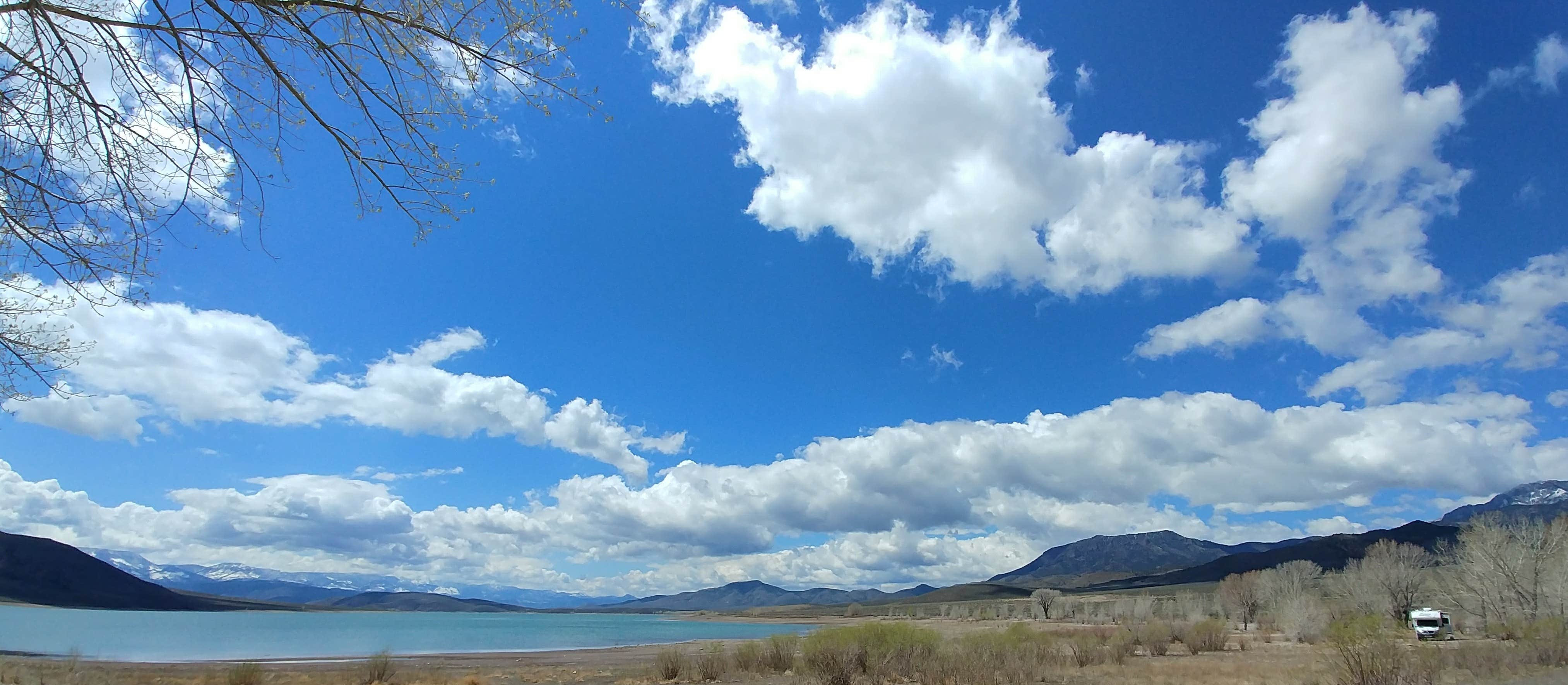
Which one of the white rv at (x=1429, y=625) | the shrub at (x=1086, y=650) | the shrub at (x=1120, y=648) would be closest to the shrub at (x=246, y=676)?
the shrub at (x=1086, y=650)

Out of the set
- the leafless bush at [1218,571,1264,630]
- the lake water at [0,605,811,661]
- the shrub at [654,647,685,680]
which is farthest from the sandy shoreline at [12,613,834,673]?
the leafless bush at [1218,571,1264,630]

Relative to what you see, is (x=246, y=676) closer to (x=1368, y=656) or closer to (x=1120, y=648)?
(x=1368, y=656)

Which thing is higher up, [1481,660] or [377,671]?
[377,671]

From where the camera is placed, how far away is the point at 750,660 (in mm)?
26000

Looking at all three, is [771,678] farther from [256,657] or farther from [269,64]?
[256,657]

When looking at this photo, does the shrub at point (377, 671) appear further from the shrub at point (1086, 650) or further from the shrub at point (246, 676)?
the shrub at point (1086, 650)

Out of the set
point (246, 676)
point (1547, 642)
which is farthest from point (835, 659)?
point (1547, 642)

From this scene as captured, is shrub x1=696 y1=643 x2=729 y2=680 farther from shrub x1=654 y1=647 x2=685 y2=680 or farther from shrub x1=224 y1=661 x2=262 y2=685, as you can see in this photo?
shrub x1=224 y1=661 x2=262 y2=685

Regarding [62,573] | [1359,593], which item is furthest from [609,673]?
→ [62,573]

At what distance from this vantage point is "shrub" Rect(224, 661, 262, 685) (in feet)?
74.6

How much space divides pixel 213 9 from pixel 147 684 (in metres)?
30.0

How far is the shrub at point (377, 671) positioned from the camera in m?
25.2

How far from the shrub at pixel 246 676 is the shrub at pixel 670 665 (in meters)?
12.5

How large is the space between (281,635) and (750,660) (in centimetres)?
7115
